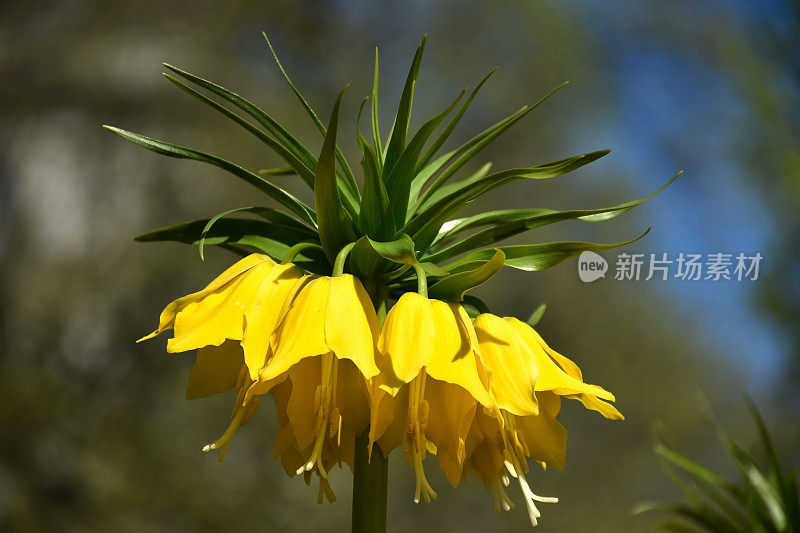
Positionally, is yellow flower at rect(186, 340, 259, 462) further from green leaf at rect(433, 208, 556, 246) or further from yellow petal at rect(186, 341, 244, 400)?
green leaf at rect(433, 208, 556, 246)

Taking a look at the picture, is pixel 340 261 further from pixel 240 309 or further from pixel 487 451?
pixel 487 451

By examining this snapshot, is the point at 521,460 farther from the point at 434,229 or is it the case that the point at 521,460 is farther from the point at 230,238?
the point at 230,238

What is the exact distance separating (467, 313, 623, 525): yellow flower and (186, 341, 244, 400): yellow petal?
0.74 feet

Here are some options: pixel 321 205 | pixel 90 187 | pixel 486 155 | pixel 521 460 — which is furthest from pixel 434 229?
pixel 90 187

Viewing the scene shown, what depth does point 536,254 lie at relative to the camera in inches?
23.1

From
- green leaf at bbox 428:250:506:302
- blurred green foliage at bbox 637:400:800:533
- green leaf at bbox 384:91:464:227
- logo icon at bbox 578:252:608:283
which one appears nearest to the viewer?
green leaf at bbox 428:250:506:302

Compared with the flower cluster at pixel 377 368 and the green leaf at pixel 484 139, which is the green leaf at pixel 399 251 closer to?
the flower cluster at pixel 377 368

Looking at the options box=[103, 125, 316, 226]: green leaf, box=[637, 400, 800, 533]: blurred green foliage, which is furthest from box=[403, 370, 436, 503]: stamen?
box=[637, 400, 800, 533]: blurred green foliage

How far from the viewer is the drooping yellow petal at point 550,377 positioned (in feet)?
1.81

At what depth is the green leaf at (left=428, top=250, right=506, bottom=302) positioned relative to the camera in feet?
1.63

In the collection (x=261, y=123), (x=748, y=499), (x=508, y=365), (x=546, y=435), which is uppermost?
(x=261, y=123)

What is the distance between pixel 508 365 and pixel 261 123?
0.30m

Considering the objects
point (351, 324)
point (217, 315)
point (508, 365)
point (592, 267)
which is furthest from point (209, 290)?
point (592, 267)

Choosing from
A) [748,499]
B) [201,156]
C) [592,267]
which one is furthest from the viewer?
[592,267]
